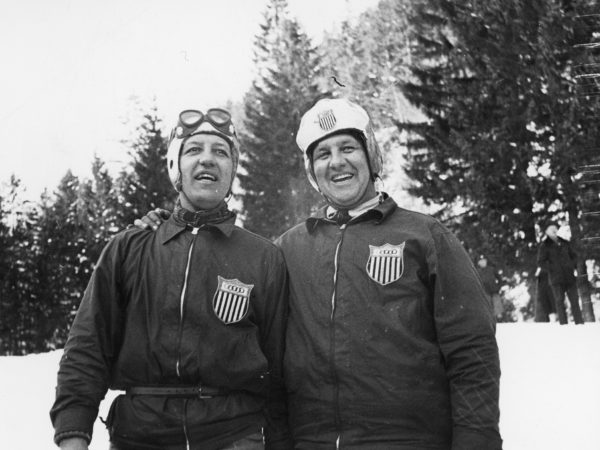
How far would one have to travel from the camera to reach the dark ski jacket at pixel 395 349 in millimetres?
2914

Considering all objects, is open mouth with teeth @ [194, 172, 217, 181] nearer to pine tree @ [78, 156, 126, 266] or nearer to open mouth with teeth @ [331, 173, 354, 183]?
open mouth with teeth @ [331, 173, 354, 183]

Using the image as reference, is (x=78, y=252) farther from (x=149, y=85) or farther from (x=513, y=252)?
(x=513, y=252)

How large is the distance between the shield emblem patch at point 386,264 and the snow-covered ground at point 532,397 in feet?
11.8

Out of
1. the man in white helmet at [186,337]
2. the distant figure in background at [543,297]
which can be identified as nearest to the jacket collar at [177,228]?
the man in white helmet at [186,337]

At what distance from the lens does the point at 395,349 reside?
3004mm

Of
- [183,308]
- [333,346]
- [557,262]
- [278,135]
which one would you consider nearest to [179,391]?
[183,308]

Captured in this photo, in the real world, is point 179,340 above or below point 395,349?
above

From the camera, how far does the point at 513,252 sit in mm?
20406

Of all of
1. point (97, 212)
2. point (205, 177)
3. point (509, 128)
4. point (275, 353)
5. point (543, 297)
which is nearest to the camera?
point (275, 353)

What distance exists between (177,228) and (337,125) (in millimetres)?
987

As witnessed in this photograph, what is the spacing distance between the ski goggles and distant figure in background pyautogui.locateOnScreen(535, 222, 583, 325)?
10.8 metres

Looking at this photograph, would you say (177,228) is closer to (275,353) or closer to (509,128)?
(275,353)

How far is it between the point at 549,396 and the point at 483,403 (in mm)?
5244

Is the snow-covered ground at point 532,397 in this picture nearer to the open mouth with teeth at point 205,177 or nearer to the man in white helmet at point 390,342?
the man in white helmet at point 390,342
